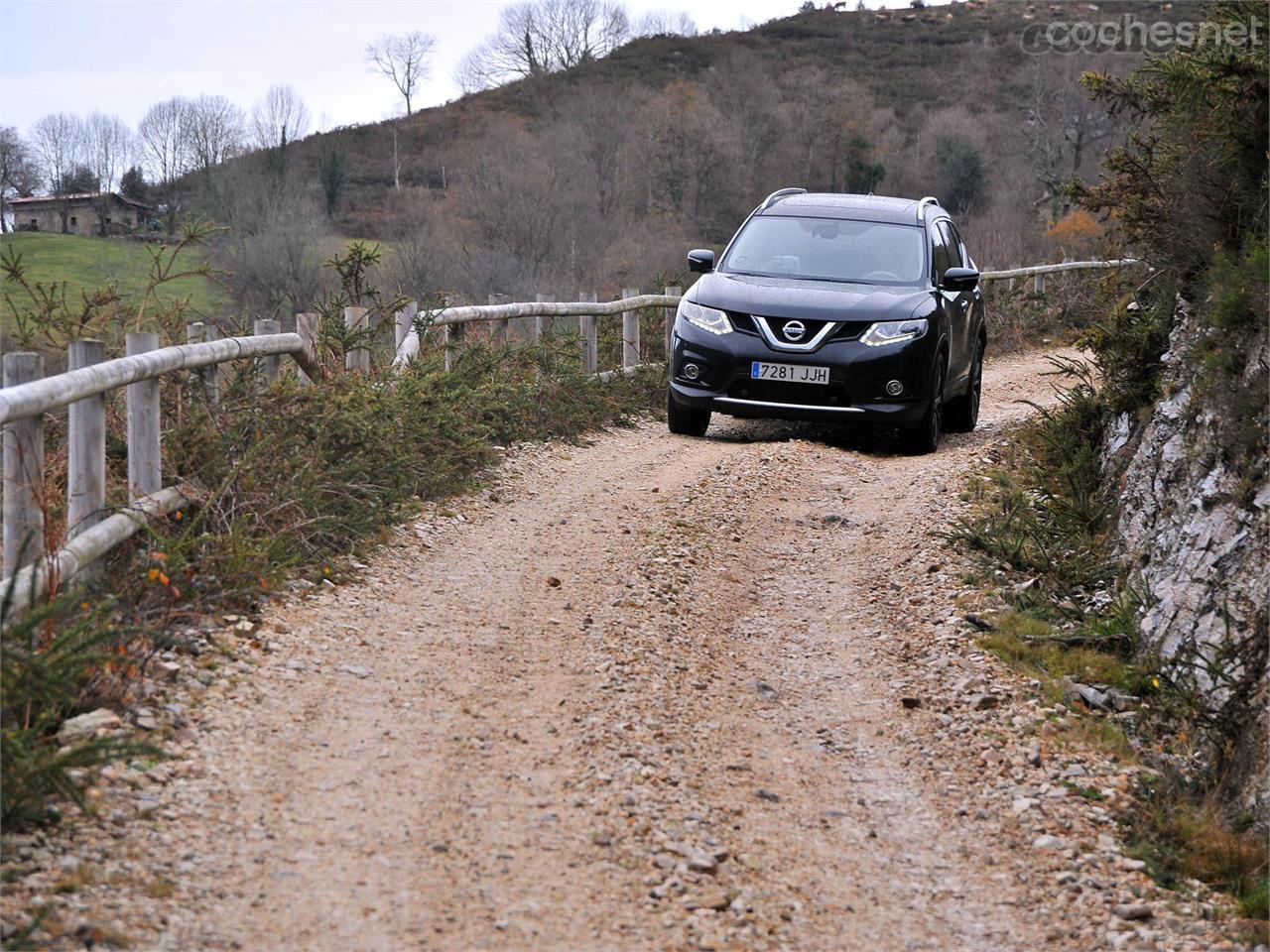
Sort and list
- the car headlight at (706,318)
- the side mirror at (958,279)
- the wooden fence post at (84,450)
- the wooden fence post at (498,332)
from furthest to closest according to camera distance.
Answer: the wooden fence post at (498,332)
the side mirror at (958,279)
the car headlight at (706,318)
the wooden fence post at (84,450)

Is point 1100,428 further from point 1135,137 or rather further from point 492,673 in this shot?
point 492,673

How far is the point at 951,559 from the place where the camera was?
812 centimetres

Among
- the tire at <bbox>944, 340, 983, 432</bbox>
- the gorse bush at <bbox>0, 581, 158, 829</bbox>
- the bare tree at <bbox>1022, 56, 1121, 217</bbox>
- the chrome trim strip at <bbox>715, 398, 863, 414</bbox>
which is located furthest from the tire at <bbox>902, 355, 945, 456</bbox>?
the bare tree at <bbox>1022, 56, 1121, 217</bbox>

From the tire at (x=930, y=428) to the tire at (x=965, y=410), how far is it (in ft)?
4.30

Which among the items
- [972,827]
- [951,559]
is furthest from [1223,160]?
[972,827]

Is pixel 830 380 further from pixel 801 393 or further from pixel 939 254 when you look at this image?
pixel 939 254

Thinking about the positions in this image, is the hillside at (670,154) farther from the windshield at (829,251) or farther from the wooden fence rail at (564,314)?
the windshield at (829,251)

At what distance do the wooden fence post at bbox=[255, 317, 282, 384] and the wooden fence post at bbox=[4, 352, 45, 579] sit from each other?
2.52 m

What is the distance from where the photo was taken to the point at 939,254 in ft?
40.3

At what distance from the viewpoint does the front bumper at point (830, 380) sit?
11.1 meters

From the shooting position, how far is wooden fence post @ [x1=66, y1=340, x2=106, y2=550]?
573 cm

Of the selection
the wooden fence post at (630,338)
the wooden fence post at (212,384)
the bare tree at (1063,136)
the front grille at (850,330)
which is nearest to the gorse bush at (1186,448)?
the front grille at (850,330)

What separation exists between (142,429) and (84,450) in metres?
0.57

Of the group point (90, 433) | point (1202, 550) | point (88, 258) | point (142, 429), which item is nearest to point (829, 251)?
point (1202, 550)
